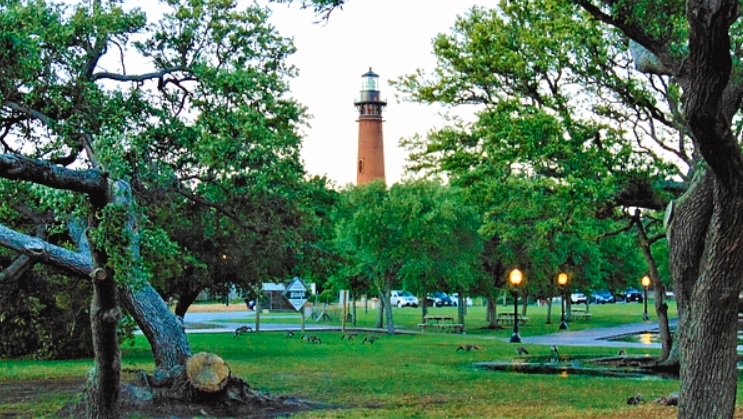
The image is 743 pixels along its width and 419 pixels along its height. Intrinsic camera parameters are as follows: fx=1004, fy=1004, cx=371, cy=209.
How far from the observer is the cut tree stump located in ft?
50.4

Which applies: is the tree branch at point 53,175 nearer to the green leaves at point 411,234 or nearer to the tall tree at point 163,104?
the tall tree at point 163,104

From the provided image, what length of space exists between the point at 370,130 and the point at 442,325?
43063 mm

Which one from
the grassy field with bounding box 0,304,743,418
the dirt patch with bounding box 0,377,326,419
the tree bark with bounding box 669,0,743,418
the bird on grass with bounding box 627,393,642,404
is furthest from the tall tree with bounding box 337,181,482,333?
the tree bark with bounding box 669,0,743,418

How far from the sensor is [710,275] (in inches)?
381

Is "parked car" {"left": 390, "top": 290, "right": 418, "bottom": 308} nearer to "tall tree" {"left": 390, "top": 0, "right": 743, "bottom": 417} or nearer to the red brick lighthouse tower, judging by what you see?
the red brick lighthouse tower

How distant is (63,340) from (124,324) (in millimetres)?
4824

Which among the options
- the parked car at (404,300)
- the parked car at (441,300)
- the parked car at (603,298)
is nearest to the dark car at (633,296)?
the parked car at (603,298)

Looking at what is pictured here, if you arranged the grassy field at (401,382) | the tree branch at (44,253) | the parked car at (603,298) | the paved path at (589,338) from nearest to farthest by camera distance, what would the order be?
the tree branch at (44,253), the grassy field at (401,382), the paved path at (589,338), the parked car at (603,298)

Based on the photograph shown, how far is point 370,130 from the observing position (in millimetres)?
87375

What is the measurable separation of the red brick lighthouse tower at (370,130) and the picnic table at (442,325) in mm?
38340

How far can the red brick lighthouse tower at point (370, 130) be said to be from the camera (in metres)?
86.2

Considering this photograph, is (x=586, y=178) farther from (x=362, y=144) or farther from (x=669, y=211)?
(x=362, y=144)

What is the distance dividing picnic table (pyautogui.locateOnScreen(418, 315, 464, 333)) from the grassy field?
1179cm

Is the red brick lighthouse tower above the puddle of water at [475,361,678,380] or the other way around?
above
